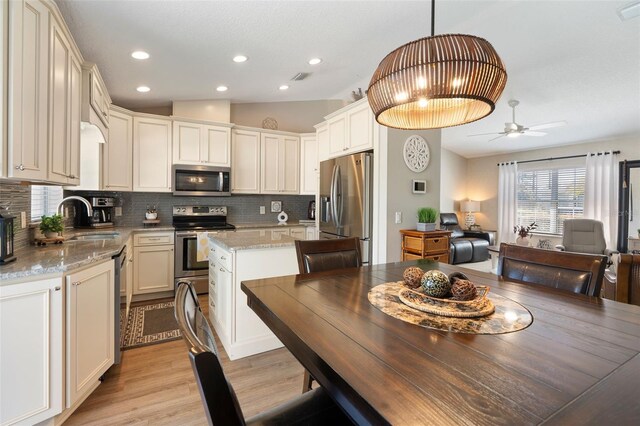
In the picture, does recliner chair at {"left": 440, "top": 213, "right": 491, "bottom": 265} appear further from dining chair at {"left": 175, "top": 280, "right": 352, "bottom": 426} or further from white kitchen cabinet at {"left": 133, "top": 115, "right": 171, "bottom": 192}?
dining chair at {"left": 175, "top": 280, "right": 352, "bottom": 426}

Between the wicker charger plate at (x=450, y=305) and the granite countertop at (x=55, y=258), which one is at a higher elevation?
the granite countertop at (x=55, y=258)

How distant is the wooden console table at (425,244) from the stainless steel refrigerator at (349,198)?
410mm

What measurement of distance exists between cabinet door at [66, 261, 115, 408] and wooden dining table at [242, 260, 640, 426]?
1.22 metres

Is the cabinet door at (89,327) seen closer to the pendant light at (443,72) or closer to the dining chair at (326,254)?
the dining chair at (326,254)

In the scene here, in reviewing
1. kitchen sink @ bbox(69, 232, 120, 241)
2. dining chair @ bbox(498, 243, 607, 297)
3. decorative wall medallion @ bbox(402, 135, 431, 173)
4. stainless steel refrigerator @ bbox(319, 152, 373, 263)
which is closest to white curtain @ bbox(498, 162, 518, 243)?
decorative wall medallion @ bbox(402, 135, 431, 173)

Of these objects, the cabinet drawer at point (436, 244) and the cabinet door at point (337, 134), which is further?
the cabinet door at point (337, 134)

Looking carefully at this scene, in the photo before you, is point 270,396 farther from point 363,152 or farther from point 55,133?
point 363,152

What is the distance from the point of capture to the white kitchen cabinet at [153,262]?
3.74 meters

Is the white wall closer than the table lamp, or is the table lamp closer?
the white wall

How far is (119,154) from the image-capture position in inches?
149

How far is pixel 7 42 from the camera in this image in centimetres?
151

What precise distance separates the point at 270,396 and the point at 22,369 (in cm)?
130

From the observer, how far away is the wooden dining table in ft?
1.92

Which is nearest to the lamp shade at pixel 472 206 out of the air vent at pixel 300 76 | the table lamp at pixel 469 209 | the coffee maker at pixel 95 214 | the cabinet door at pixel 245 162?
the table lamp at pixel 469 209
